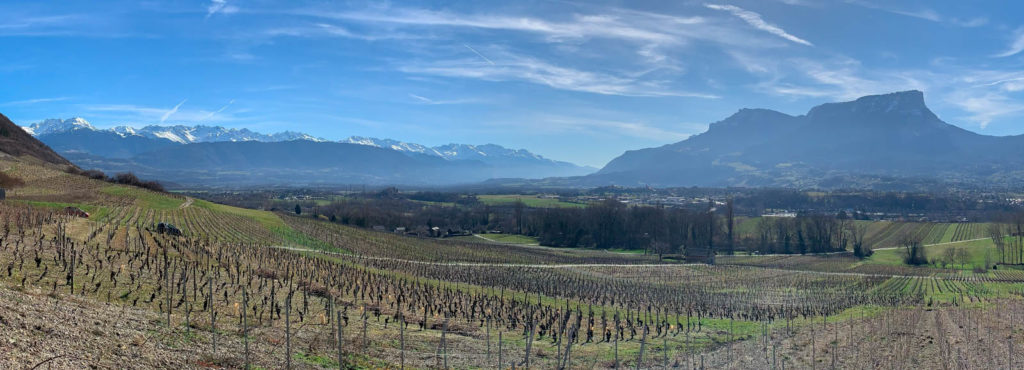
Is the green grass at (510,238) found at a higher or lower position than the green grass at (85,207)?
lower

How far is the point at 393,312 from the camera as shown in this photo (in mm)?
24391

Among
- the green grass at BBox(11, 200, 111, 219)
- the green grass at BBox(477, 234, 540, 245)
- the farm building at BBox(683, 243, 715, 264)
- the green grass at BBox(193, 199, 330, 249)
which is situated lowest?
the farm building at BBox(683, 243, 715, 264)

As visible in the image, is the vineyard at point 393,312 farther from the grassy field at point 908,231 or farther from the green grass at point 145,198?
the grassy field at point 908,231

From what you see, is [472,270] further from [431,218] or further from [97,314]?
[431,218]

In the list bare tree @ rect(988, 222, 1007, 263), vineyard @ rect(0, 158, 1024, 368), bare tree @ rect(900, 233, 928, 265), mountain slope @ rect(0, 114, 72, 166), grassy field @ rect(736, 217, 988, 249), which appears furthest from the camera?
grassy field @ rect(736, 217, 988, 249)

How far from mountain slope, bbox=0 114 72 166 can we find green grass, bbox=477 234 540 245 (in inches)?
2575

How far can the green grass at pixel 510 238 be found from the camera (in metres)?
104

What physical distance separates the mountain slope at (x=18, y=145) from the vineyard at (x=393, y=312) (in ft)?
99.5

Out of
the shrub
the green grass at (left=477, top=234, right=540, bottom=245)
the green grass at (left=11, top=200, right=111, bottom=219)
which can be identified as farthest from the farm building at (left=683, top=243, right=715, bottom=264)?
the shrub

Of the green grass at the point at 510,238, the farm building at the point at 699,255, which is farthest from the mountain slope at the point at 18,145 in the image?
the farm building at the point at 699,255

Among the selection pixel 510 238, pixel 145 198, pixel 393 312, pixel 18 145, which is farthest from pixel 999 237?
pixel 18 145

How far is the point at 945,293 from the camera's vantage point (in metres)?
50.3

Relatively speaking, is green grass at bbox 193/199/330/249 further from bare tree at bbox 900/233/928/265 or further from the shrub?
bare tree at bbox 900/233/928/265

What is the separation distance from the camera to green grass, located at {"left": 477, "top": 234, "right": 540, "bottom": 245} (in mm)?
103688
